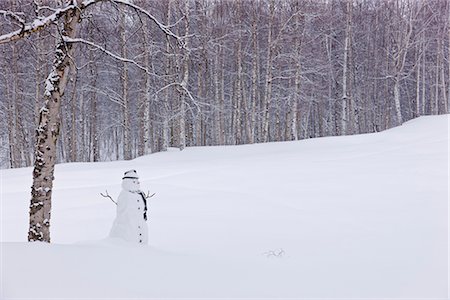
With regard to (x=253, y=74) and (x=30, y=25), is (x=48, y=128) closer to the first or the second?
(x=30, y=25)

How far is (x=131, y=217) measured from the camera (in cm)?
499

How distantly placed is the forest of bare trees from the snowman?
469 inches

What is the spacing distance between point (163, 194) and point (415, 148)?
27.6ft

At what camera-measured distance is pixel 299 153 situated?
1370 cm

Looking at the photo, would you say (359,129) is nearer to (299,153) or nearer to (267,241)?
(299,153)

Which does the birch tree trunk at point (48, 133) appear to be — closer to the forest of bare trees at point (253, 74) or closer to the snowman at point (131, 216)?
the snowman at point (131, 216)

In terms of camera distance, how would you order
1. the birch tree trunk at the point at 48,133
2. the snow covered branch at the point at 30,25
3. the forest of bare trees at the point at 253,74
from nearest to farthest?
the snow covered branch at the point at 30,25 < the birch tree trunk at the point at 48,133 < the forest of bare trees at the point at 253,74

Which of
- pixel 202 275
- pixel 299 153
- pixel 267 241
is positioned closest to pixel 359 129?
pixel 299 153

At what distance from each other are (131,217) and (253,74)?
16387 millimetres

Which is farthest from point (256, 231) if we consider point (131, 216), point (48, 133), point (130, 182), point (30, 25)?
point (30, 25)

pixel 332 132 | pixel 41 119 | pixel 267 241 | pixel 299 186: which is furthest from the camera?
pixel 332 132

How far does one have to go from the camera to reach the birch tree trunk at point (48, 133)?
4.50m

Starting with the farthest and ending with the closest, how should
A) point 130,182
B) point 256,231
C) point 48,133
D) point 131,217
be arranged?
point 256,231
point 130,182
point 131,217
point 48,133

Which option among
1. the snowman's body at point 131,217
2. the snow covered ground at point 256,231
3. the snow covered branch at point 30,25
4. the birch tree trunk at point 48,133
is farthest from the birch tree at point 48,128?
the snowman's body at point 131,217
